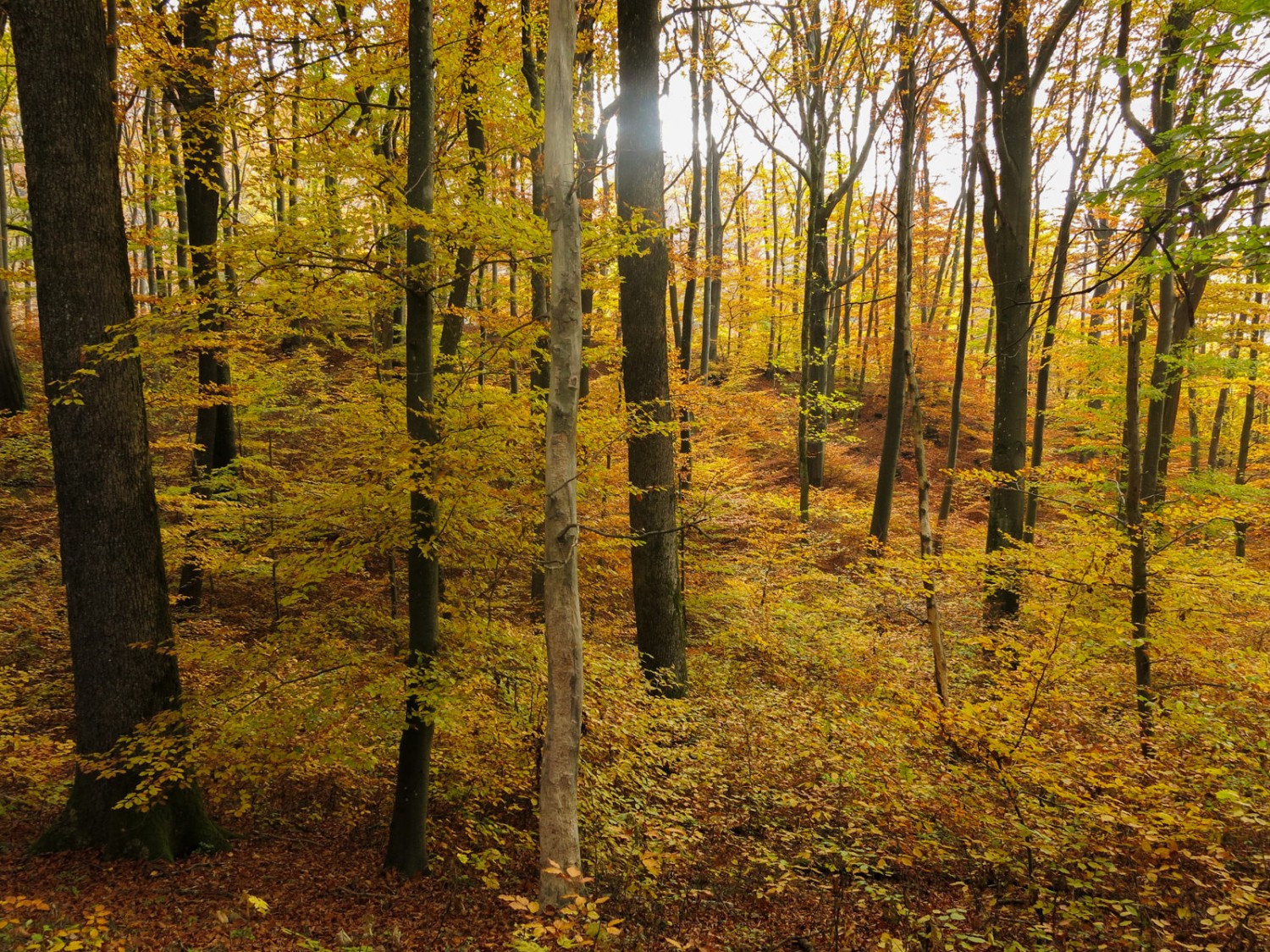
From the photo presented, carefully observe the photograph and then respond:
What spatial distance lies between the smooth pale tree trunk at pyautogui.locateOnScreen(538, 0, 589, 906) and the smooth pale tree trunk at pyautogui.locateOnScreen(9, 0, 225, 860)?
301 cm

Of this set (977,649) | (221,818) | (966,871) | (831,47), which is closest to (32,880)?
(221,818)

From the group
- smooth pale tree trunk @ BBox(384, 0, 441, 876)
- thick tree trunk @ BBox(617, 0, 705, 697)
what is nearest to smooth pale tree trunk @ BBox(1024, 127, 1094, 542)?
thick tree trunk @ BBox(617, 0, 705, 697)

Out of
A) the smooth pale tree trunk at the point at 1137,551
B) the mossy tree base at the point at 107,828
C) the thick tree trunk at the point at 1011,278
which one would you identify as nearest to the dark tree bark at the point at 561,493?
the mossy tree base at the point at 107,828

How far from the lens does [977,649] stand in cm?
975

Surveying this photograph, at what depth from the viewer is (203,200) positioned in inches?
384

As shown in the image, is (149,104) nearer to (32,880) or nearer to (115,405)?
(115,405)

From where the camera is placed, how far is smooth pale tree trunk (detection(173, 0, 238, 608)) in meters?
7.20

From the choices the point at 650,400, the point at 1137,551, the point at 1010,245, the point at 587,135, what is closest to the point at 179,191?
the point at 587,135

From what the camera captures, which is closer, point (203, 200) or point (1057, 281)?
point (203, 200)

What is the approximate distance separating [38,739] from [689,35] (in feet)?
56.3

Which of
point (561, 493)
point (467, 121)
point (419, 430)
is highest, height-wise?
point (467, 121)

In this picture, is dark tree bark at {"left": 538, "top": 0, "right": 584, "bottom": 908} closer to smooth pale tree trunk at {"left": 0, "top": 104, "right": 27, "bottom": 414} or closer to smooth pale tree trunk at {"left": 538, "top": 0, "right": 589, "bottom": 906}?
smooth pale tree trunk at {"left": 538, "top": 0, "right": 589, "bottom": 906}

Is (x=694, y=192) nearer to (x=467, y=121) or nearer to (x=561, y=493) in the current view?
(x=467, y=121)

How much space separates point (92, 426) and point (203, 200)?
21.9ft
